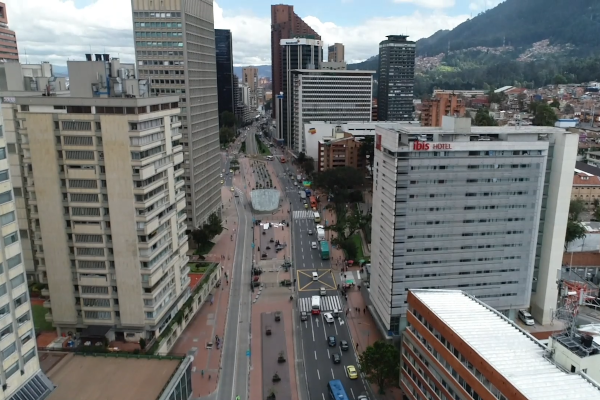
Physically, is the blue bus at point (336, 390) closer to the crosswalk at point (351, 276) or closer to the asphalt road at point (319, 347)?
the asphalt road at point (319, 347)

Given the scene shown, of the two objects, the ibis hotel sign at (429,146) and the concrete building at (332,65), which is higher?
the concrete building at (332,65)

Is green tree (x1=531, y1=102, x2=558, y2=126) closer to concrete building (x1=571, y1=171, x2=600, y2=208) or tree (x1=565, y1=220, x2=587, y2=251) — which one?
concrete building (x1=571, y1=171, x2=600, y2=208)

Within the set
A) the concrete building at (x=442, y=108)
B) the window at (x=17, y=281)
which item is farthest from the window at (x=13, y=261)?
the concrete building at (x=442, y=108)

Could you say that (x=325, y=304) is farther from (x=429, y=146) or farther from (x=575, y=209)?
(x=575, y=209)

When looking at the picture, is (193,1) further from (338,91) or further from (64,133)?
(338,91)

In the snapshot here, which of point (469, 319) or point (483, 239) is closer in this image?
point (469, 319)

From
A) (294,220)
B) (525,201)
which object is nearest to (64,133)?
(525,201)

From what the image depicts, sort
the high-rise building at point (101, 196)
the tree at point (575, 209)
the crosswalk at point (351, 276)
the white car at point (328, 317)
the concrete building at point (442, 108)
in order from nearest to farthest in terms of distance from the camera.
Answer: the high-rise building at point (101, 196), the white car at point (328, 317), the crosswalk at point (351, 276), the tree at point (575, 209), the concrete building at point (442, 108)
